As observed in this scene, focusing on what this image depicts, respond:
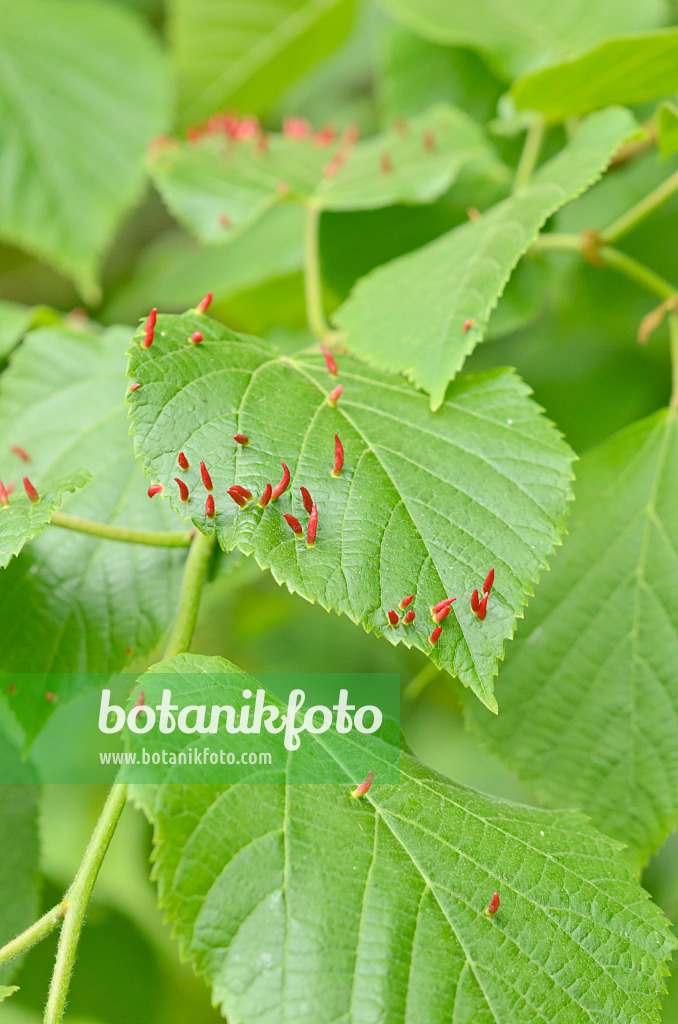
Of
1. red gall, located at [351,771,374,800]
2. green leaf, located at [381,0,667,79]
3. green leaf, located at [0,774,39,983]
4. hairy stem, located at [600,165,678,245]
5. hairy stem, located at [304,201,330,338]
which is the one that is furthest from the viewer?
green leaf, located at [381,0,667,79]

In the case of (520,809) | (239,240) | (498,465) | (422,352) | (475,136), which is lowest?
(520,809)

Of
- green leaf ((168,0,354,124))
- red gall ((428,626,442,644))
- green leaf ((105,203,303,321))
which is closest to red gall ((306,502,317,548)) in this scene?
red gall ((428,626,442,644))

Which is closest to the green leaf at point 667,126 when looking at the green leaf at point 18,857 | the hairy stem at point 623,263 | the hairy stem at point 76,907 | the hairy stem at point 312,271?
the hairy stem at point 623,263

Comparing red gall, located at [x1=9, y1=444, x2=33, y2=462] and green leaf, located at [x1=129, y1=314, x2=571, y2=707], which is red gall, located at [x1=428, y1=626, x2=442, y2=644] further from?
red gall, located at [x1=9, y1=444, x2=33, y2=462]

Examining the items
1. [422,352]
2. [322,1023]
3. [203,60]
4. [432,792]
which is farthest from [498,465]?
[203,60]

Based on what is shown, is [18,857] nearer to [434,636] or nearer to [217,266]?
[434,636]

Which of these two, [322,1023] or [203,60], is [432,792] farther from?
[203,60]
